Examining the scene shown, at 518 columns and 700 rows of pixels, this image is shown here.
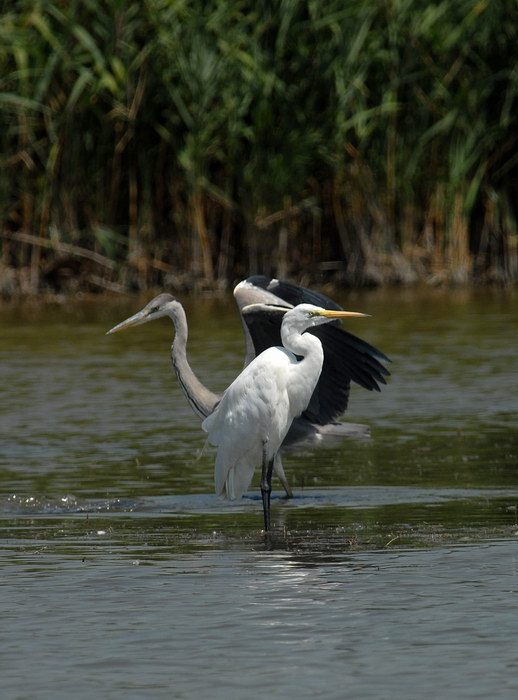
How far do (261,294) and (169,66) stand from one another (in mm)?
10994

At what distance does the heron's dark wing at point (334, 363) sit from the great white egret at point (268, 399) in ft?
2.94

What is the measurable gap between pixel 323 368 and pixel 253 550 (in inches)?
83.1

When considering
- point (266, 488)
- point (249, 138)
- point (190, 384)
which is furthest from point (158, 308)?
point (249, 138)

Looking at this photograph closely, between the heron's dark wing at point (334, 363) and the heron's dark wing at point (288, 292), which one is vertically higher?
the heron's dark wing at point (288, 292)

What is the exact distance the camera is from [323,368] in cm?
894

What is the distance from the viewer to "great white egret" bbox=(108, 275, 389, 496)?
8.77 metres

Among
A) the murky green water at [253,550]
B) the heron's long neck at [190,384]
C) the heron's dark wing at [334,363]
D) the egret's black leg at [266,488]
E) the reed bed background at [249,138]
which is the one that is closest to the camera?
the murky green water at [253,550]

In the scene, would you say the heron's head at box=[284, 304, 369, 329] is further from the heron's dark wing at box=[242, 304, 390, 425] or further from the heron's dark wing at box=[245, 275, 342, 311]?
the heron's dark wing at box=[245, 275, 342, 311]

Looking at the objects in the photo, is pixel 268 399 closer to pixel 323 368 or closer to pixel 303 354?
pixel 303 354

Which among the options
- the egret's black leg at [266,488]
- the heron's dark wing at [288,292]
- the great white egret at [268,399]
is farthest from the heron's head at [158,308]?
the egret's black leg at [266,488]

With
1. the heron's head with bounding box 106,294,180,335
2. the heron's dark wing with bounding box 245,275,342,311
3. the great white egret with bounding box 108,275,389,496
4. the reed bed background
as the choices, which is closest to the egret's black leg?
the great white egret with bounding box 108,275,389,496

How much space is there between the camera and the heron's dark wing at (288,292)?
8.89m

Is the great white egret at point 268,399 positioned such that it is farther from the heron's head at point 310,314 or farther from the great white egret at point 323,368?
the great white egret at point 323,368

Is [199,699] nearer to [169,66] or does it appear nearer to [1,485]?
[1,485]
